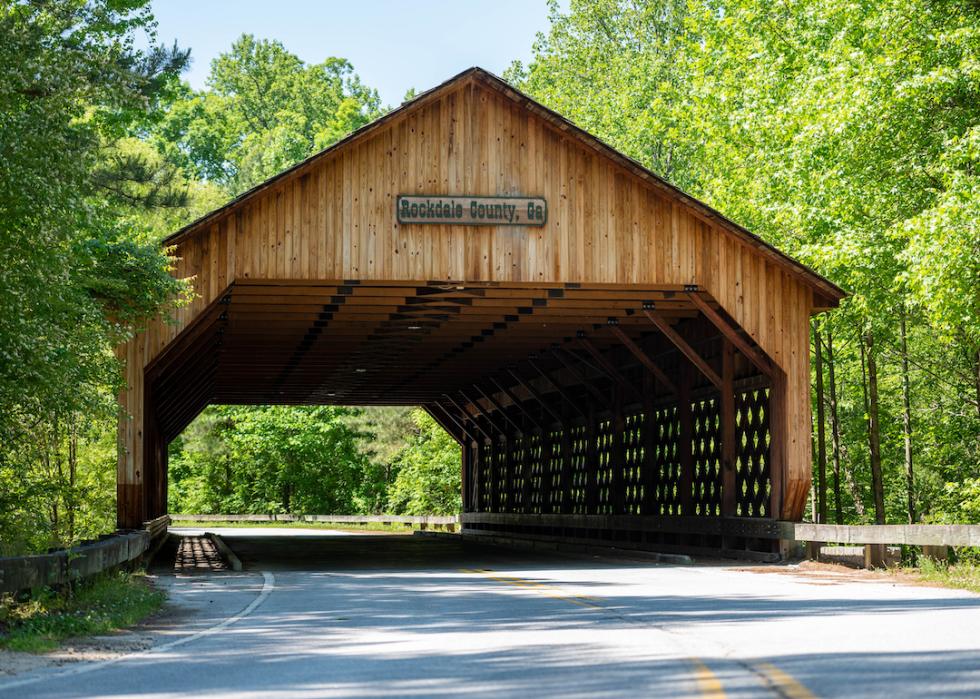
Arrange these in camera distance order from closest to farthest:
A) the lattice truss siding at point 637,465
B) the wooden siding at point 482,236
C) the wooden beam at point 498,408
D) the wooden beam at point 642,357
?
1. the wooden siding at point 482,236
2. the lattice truss siding at point 637,465
3. the wooden beam at point 642,357
4. the wooden beam at point 498,408

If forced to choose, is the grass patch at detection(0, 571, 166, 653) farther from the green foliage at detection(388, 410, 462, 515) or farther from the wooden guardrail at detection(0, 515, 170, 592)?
the green foliage at detection(388, 410, 462, 515)

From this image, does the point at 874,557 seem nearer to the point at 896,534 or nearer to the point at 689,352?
the point at 896,534

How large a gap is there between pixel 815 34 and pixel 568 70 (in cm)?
2428

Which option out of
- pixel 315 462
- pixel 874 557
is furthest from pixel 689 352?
pixel 315 462

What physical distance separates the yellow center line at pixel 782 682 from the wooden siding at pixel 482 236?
10996 mm

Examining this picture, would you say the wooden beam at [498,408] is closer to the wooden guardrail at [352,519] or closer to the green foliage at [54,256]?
the wooden guardrail at [352,519]

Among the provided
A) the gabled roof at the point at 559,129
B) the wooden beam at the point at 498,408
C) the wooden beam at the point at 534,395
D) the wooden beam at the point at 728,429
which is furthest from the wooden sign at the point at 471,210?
the wooden beam at the point at 498,408

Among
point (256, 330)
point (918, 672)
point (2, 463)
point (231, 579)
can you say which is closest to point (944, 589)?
point (918, 672)

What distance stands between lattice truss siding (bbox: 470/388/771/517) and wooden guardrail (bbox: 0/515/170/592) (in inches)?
391

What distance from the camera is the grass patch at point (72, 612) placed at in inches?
330

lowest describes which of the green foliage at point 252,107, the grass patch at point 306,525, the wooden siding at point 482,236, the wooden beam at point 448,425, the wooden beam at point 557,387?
the grass patch at point 306,525

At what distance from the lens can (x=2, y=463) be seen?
12.3m

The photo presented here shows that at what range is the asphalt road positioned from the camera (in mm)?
6031

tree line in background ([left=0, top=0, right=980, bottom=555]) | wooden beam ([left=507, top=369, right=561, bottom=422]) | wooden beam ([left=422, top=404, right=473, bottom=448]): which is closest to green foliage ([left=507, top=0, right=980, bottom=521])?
tree line in background ([left=0, top=0, right=980, bottom=555])
